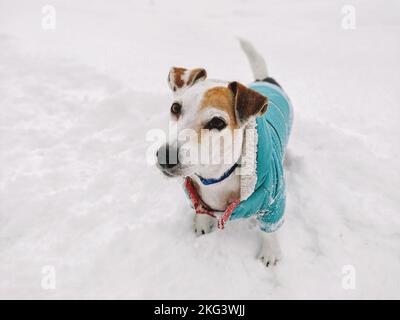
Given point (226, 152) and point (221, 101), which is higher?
point (221, 101)

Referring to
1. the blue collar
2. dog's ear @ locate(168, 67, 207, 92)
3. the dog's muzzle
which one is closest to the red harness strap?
the blue collar

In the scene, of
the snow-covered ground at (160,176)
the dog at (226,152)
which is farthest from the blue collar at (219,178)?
the snow-covered ground at (160,176)

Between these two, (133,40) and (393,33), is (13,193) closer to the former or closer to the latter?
(133,40)

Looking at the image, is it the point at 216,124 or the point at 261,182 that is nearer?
the point at 216,124

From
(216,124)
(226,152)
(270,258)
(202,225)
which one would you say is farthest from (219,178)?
(270,258)

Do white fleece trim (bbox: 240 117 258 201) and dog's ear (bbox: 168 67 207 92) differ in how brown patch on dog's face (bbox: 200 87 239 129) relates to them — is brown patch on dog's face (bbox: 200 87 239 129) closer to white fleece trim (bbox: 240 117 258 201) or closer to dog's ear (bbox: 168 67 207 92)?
white fleece trim (bbox: 240 117 258 201)

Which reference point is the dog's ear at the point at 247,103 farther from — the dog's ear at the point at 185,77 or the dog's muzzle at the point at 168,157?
the dog's muzzle at the point at 168,157

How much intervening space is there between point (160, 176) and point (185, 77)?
1.25 meters

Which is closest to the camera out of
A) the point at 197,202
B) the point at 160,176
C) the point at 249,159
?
the point at 249,159

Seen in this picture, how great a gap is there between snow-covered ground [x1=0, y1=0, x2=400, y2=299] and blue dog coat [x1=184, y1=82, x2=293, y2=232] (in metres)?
0.43

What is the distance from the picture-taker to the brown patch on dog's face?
2.01m

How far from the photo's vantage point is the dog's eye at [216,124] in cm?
196

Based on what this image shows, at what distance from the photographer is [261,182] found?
2.34m

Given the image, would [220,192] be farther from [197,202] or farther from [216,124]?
[216,124]
